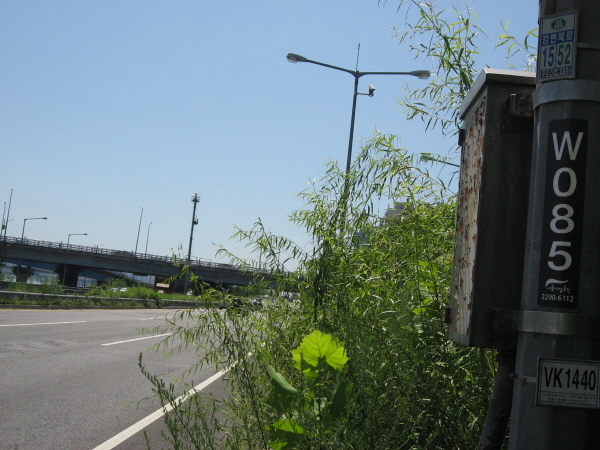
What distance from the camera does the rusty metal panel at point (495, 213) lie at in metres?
1.88

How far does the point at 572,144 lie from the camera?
1.66 metres

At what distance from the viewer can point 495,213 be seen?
6.35 ft

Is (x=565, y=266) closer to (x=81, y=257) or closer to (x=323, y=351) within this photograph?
(x=323, y=351)

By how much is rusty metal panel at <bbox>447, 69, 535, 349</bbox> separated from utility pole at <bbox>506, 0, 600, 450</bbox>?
174mm

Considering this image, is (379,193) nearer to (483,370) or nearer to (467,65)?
(467,65)

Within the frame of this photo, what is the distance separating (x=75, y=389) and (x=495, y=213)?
8.28 m

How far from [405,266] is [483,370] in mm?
770

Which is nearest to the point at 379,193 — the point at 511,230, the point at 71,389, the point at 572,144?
the point at 511,230

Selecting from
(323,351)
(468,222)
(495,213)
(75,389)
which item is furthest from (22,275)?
(495,213)

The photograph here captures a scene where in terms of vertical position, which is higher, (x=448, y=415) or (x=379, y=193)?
(x=379, y=193)

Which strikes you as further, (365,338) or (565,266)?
(365,338)

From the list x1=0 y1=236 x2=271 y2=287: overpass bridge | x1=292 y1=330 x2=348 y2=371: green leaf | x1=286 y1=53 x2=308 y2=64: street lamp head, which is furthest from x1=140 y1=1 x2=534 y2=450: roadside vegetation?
x1=0 y1=236 x2=271 y2=287: overpass bridge

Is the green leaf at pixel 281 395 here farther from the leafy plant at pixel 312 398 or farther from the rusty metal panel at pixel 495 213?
the rusty metal panel at pixel 495 213

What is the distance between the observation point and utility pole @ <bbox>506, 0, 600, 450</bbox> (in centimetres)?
160
